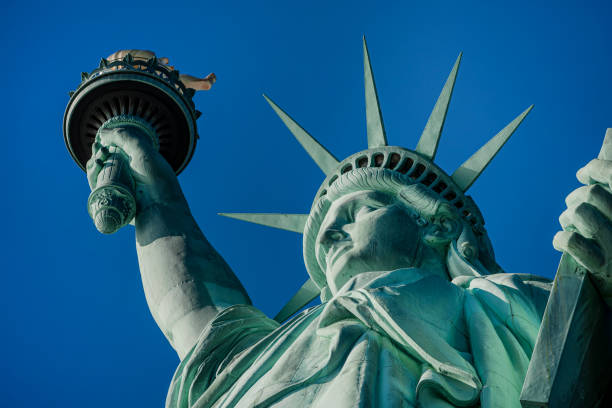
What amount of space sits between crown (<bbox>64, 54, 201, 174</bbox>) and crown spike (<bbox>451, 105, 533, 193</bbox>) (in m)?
3.70

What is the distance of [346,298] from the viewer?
6973mm

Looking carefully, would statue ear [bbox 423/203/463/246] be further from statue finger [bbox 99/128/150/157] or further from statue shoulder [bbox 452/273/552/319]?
statue finger [bbox 99/128/150/157]

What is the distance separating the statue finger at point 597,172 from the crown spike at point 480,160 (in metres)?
4.35

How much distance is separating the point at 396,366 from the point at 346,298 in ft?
2.46

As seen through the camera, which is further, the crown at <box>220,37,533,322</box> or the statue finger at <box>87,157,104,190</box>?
the statue finger at <box>87,157,104,190</box>

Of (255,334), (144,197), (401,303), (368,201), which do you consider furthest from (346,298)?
(144,197)

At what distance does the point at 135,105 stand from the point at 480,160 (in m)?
4.15

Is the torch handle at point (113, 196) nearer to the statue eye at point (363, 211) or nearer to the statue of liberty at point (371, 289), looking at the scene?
the statue of liberty at point (371, 289)

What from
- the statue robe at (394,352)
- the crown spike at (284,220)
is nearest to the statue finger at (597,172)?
the statue robe at (394,352)

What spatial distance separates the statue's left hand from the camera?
5195mm

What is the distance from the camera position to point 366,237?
27.7 ft

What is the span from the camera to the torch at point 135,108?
38.7 feet

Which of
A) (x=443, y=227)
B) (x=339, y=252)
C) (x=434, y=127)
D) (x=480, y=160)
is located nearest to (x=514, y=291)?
(x=339, y=252)

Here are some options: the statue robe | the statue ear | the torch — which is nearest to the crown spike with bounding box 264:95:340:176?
the statue ear
